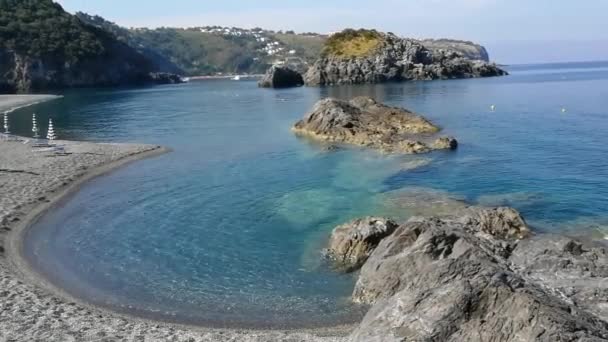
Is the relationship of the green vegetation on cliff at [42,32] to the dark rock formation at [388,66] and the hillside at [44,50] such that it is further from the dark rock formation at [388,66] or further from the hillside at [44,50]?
the dark rock formation at [388,66]

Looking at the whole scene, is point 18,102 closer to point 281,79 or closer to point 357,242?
point 281,79

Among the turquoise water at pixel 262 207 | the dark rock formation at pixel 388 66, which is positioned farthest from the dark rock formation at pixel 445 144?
the dark rock formation at pixel 388 66

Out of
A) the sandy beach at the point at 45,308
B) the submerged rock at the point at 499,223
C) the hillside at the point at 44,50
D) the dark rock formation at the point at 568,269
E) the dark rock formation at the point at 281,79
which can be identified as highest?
the hillside at the point at 44,50

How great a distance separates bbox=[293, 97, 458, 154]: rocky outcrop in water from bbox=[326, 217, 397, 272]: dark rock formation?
86.3 feet

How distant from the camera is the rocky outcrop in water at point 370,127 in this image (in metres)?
54.1

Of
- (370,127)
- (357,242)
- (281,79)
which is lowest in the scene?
(357,242)

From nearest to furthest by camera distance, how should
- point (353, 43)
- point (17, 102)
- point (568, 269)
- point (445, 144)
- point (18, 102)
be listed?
point (568, 269)
point (445, 144)
point (17, 102)
point (18, 102)
point (353, 43)

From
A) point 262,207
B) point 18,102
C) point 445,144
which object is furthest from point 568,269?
point 18,102

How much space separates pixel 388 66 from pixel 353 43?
59.9ft

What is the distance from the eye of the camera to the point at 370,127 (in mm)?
60906

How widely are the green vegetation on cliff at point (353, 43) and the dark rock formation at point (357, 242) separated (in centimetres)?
15324

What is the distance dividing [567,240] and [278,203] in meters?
18.3

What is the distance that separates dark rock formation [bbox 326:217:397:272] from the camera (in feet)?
80.9

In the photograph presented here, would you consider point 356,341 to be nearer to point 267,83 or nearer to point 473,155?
point 473,155
